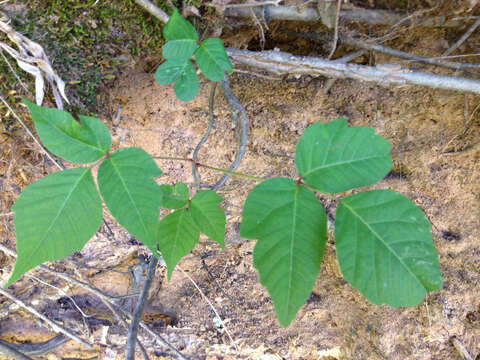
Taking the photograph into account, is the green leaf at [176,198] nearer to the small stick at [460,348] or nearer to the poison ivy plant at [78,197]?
the poison ivy plant at [78,197]

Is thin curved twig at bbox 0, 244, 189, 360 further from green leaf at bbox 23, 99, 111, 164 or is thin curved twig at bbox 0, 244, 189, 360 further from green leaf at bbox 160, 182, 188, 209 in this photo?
green leaf at bbox 23, 99, 111, 164

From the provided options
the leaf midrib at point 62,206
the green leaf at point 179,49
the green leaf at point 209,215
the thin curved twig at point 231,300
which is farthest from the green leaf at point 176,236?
the thin curved twig at point 231,300

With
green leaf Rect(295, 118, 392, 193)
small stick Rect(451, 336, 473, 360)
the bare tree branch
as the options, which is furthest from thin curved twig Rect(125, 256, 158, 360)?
small stick Rect(451, 336, 473, 360)

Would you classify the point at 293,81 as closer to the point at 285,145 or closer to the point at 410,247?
the point at 285,145

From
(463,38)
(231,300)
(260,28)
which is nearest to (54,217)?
(260,28)

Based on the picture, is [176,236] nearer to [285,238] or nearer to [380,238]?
[285,238]

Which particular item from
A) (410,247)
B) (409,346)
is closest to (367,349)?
(409,346)
